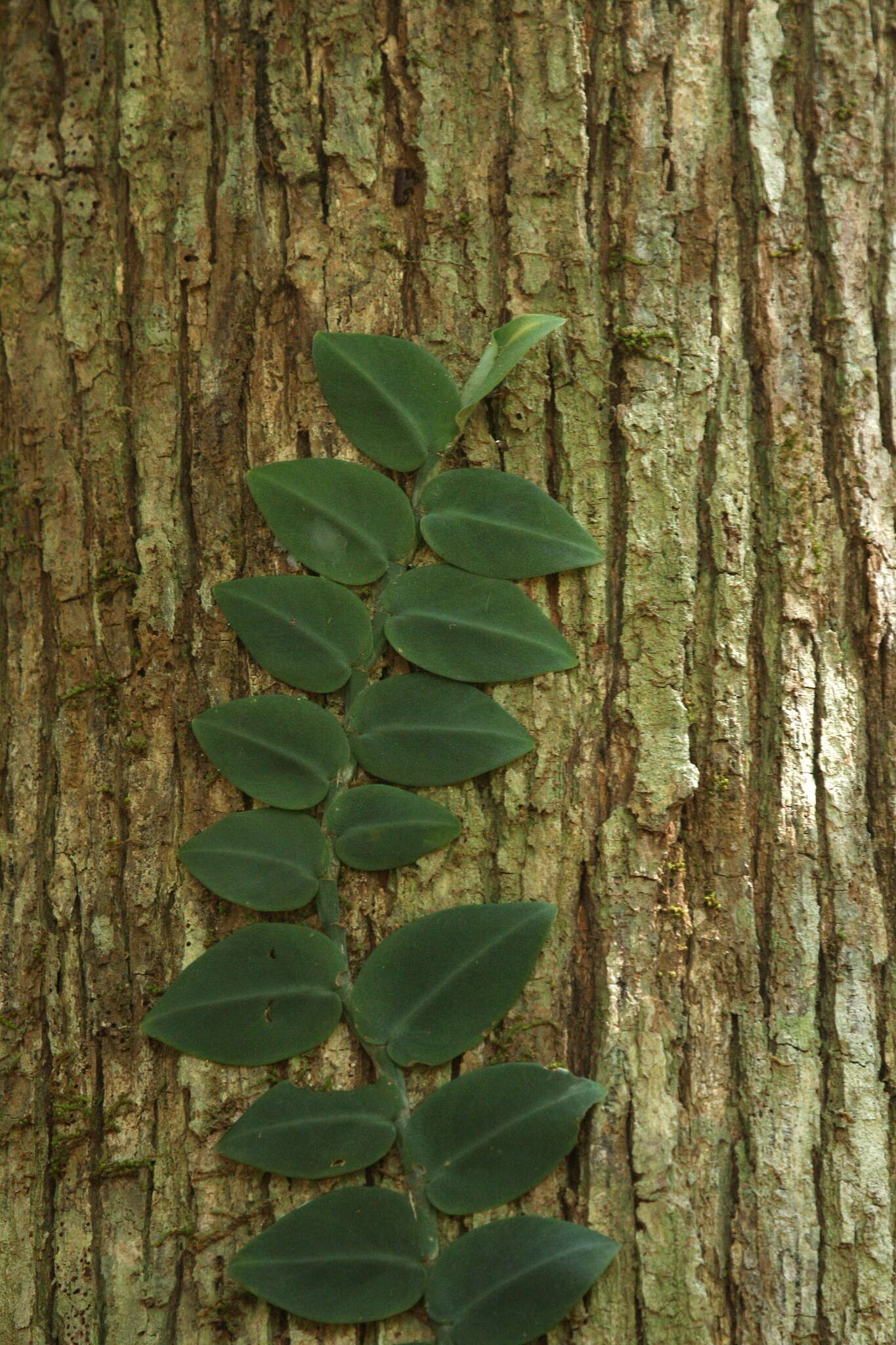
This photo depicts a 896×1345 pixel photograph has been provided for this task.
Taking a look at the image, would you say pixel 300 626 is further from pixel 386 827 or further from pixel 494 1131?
pixel 494 1131

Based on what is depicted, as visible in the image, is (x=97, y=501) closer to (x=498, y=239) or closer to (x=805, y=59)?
(x=498, y=239)

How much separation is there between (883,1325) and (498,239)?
4.02ft

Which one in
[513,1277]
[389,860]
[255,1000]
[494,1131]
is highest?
[389,860]

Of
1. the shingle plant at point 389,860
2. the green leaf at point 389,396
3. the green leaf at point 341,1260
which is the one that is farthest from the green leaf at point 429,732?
the green leaf at point 341,1260

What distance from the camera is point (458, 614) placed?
42.2 inches

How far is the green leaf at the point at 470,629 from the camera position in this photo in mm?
1055

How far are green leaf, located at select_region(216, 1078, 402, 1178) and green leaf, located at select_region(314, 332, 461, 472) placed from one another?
0.67 m

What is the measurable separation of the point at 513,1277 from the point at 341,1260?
0.16 metres

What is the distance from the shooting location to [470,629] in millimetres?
1066

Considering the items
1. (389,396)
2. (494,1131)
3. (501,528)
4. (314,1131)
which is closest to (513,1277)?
(494,1131)

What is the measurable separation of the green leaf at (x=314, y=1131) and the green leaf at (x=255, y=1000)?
5cm

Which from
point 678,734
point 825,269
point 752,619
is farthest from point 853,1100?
point 825,269

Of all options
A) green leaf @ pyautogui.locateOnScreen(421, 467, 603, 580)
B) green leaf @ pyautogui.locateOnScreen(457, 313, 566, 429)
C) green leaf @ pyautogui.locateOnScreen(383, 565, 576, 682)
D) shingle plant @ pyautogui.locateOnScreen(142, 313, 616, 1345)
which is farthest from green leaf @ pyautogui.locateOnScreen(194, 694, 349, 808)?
green leaf @ pyautogui.locateOnScreen(457, 313, 566, 429)

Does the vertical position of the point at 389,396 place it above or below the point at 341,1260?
above
